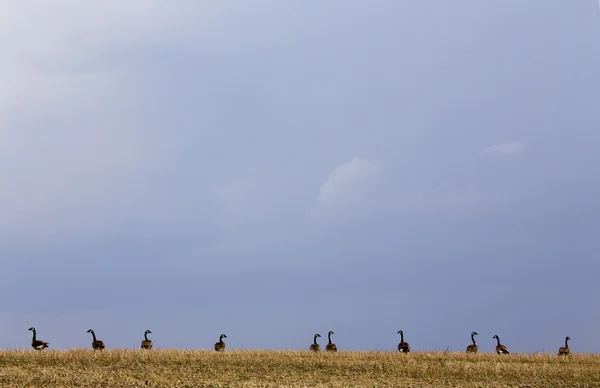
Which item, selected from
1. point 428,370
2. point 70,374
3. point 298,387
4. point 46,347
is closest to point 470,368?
point 428,370

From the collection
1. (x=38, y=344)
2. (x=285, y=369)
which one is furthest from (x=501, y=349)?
(x=38, y=344)

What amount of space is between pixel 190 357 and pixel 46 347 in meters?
9.54

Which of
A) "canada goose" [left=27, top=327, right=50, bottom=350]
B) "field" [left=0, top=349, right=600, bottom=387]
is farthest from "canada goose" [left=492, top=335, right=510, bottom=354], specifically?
"canada goose" [left=27, top=327, right=50, bottom=350]

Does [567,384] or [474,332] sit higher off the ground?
[474,332]

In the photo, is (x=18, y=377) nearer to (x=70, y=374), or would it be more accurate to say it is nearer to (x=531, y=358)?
(x=70, y=374)

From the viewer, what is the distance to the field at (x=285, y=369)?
96.9 ft

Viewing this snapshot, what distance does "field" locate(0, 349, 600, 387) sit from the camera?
29.5 m

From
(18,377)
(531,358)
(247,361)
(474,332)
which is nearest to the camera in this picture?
(18,377)

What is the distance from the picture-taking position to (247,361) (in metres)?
35.2

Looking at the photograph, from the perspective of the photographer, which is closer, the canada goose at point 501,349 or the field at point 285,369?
the field at point 285,369

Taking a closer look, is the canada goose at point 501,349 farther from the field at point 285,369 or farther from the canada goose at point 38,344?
the canada goose at point 38,344

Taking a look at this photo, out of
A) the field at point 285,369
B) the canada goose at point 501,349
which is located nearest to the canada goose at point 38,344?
the field at point 285,369

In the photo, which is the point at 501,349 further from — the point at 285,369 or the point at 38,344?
the point at 38,344

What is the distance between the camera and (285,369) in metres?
33.2
